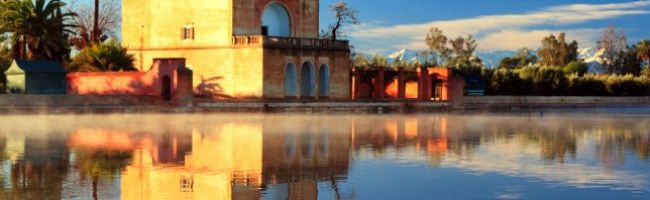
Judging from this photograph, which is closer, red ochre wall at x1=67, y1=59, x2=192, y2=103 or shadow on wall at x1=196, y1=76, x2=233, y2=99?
red ochre wall at x1=67, y1=59, x2=192, y2=103

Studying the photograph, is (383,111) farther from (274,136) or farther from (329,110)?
(274,136)

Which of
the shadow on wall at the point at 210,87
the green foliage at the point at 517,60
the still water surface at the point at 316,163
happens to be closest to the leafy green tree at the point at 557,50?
the green foliage at the point at 517,60

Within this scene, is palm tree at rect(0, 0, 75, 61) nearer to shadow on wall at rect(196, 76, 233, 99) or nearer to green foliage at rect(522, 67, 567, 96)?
shadow on wall at rect(196, 76, 233, 99)

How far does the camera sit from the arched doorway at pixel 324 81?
5522cm

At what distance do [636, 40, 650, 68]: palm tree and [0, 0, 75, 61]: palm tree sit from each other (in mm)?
65134

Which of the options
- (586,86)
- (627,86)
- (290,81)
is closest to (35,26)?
(290,81)

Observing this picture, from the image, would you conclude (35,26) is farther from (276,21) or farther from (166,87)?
(276,21)

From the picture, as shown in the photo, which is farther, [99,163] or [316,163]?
[316,163]

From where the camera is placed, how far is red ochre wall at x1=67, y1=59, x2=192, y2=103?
4522 centimetres

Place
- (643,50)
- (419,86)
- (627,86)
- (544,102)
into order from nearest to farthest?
(419,86), (544,102), (627,86), (643,50)

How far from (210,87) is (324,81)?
21.4ft

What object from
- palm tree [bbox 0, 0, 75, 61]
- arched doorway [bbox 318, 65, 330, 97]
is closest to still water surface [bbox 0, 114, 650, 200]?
palm tree [bbox 0, 0, 75, 61]

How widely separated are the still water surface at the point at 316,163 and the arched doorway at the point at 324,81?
2377 cm

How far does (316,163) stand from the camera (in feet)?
61.8
